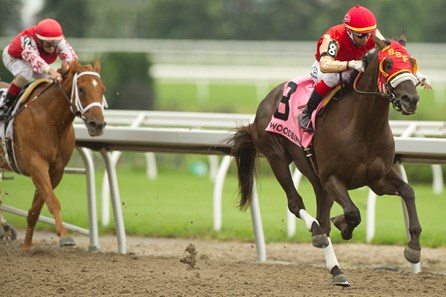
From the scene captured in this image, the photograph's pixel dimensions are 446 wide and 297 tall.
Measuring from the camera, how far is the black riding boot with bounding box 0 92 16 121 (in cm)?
840

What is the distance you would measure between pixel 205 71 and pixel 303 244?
17.7 meters

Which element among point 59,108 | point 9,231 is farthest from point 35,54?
point 9,231

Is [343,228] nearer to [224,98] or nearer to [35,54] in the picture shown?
[35,54]

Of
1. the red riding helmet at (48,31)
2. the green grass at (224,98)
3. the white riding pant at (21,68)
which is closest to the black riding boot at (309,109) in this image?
the red riding helmet at (48,31)

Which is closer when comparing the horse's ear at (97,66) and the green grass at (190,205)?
the horse's ear at (97,66)

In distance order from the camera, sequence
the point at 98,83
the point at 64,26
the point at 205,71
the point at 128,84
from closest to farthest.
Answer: the point at 98,83 → the point at 128,84 → the point at 205,71 → the point at 64,26

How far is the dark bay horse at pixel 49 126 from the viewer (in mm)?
7859

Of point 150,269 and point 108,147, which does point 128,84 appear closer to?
point 108,147

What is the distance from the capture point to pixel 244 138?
761cm

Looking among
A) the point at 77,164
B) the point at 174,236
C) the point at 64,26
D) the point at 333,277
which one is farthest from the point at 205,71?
the point at 333,277

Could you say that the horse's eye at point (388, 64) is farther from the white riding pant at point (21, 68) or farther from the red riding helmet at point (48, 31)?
the white riding pant at point (21, 68)

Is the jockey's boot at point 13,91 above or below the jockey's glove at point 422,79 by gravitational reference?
above

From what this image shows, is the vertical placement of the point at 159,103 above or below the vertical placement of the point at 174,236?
above

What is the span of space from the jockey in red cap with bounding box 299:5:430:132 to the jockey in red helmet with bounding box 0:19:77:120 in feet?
7.34
